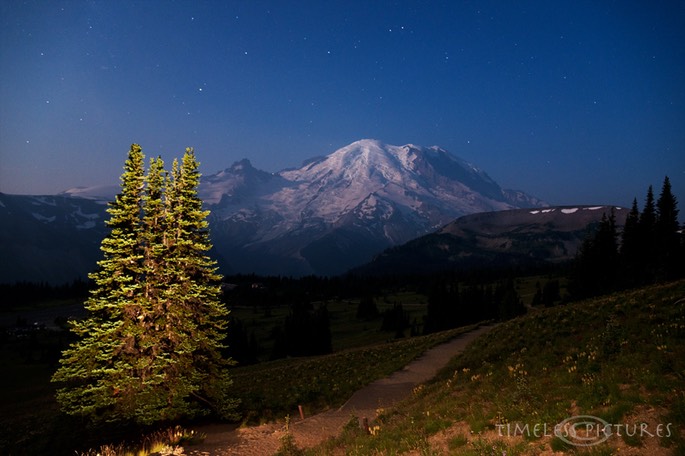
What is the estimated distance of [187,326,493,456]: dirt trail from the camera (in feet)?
58.9

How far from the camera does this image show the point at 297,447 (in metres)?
17.4

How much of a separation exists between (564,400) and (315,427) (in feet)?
41.0

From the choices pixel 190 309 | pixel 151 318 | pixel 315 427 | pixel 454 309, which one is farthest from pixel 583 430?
pixel 454 309

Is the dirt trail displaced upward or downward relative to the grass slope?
downward

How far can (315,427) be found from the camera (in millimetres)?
20000

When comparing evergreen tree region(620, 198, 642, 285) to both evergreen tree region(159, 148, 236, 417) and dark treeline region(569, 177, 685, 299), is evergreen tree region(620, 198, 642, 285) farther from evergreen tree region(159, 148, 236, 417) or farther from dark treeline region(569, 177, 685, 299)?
evergreen tree region(159, 148, 236, 417)

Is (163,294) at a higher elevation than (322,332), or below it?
higher

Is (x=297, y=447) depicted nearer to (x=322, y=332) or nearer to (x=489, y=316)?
(x=322, y=332)

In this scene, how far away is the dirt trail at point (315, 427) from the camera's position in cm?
1795

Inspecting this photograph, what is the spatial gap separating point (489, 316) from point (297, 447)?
3739 inches

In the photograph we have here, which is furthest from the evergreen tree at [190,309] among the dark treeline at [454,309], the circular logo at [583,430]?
the dark treeline at [454,309]

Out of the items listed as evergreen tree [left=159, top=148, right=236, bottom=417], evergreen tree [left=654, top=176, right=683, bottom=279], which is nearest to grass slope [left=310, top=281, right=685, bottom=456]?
evergreen tree [left=159, top=148, right=236, bottom=417]

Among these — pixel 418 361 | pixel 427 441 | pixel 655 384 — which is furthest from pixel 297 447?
pixel 418 361

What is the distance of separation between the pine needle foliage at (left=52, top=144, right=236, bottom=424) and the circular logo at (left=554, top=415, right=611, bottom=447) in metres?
17.0
